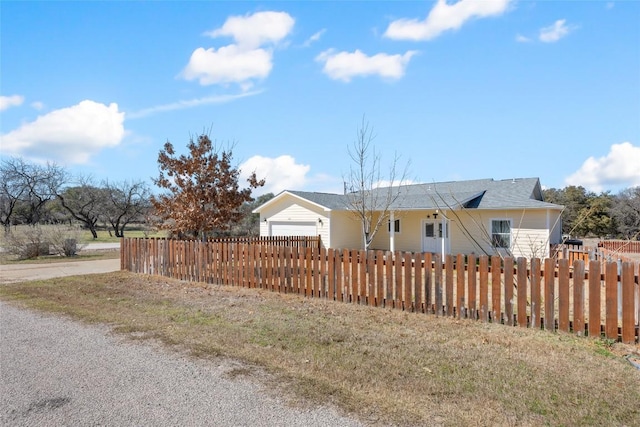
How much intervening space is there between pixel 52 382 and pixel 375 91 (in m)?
11.3

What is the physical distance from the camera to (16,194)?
3662 cm

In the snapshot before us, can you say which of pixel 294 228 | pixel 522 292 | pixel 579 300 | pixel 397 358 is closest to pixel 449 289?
pixel 522 292

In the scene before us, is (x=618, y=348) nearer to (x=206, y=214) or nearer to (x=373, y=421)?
(x=373, y=421)

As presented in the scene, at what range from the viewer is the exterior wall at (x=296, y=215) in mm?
20797

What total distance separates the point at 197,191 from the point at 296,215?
1058 cm

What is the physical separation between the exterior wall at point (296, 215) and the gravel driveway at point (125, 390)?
16089 millimetres

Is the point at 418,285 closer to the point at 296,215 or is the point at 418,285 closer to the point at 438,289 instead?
the point at 438,289

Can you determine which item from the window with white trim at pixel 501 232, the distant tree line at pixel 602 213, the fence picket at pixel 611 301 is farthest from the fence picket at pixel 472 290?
the distant tree line at pixel 602 213

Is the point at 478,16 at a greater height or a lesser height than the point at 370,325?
greater

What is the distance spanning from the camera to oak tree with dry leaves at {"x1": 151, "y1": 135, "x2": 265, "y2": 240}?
11664mm

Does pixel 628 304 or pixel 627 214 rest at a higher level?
pixel 627 214

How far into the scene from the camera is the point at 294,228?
22141 mm

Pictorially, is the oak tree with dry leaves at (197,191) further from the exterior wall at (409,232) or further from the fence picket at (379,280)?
the exterior wall at (409,232)

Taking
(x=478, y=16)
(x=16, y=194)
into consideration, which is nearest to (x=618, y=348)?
(x=478, y=16)
